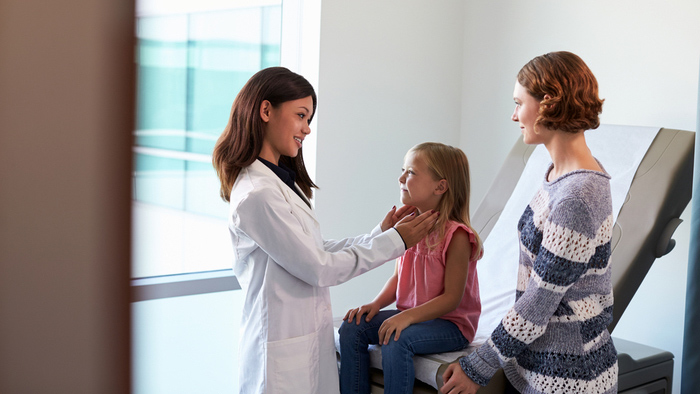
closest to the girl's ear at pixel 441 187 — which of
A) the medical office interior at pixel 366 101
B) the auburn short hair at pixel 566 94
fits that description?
the auburn short hair at pixel 566 94

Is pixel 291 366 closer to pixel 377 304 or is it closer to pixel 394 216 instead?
pixel 377 304

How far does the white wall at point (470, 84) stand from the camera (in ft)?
8.26

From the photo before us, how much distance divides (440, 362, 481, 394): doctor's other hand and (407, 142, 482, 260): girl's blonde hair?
37cm

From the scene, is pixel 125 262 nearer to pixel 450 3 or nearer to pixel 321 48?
pixel 321 48

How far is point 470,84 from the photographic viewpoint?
343 centimetres

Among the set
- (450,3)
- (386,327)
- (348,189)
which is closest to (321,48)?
(348,189)

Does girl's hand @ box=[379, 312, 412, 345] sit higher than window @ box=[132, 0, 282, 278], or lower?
lower

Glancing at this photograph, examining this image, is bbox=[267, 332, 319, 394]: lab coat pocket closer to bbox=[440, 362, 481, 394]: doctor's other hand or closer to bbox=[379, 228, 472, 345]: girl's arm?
bbox=[379, 228, 472, 345]: girl's arm

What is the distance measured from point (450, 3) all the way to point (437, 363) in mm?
2423

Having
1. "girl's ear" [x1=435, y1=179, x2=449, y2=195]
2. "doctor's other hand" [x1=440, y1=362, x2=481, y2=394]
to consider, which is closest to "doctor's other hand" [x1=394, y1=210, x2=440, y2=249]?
"girl's ear" [x1=435, y1=179, x2=449, y2=195]

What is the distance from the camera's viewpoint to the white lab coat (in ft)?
4.58

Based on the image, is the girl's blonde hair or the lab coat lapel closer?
the lab coat lapel

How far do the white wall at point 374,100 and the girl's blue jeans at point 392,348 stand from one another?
1.36m

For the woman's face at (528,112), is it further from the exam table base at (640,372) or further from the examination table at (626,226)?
the exam table base at (640,372)
